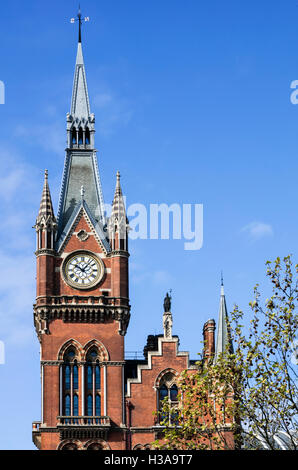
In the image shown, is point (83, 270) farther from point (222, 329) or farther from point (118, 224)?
point (222, 329)

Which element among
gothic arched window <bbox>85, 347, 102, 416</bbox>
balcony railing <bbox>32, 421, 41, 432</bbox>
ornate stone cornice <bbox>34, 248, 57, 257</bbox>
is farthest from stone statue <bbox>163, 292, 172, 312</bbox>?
balcony railing <bbox>32, 421, 41, 432</bbox>

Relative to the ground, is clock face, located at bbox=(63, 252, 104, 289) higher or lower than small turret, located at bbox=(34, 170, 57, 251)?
lower

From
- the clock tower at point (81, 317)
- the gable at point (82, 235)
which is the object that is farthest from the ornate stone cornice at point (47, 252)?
the gable at point (82, 235)

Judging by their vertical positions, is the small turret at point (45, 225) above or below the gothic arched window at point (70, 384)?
above

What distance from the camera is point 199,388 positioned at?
63.9 m

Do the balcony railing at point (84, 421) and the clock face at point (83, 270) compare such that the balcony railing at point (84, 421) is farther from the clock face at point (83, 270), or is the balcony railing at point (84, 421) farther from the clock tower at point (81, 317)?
the clock face at point (83, 270)

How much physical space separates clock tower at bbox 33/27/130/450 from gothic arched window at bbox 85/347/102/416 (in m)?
0.08

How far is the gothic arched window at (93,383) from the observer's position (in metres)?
91.5

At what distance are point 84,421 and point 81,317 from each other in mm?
8051

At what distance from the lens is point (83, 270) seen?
94.9 metres

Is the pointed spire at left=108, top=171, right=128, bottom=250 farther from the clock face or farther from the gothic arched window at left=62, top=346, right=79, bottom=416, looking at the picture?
the gothic arched window at left=62, top=346, right=79, bottom=416

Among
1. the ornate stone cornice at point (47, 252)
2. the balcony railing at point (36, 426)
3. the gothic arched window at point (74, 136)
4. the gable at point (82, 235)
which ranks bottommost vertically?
the balcony railing at point (36, 426)

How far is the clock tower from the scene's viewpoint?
3570 inches
